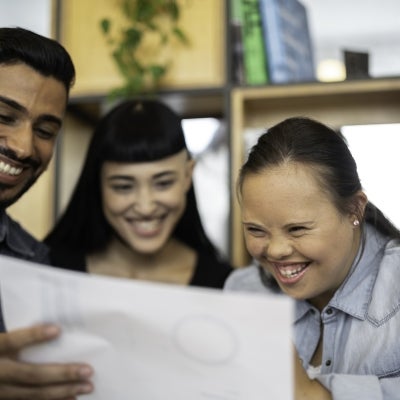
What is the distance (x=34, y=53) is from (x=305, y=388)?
827 millimetres

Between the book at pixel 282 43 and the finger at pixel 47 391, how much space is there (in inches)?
55.9

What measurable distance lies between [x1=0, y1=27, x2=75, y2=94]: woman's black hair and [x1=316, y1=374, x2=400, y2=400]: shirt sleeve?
802mm

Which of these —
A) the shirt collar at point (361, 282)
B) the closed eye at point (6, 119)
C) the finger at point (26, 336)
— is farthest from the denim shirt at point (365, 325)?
the closed eye at point (6, 119)

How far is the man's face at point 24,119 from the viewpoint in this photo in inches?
47.1

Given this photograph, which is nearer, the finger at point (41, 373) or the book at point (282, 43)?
the finger at point (41, 373)

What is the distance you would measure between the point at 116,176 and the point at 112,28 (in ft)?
2.25

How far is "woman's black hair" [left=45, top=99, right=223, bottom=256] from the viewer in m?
1.70

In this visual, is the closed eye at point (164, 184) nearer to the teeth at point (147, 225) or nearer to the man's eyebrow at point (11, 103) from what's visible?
the teeth at point (147, 225)

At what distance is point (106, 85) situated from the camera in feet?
6.91

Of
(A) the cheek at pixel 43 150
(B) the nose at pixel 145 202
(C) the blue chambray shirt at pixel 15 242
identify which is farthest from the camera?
(B) the nose at pixel 145 202

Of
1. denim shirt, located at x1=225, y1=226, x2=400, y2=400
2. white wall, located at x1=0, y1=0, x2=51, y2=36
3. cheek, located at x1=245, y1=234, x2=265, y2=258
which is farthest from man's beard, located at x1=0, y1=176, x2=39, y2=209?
white wall, located at x1=0, y1=0, x2=51, y2=36

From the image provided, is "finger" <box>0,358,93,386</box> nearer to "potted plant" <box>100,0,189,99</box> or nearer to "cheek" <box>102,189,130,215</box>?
"cheek" <box>102,189,130,215</box>

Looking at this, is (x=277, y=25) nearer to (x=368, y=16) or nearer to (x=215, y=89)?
(x=215, y=89)

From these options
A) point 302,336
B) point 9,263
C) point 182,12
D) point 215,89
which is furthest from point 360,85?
point 9,263
